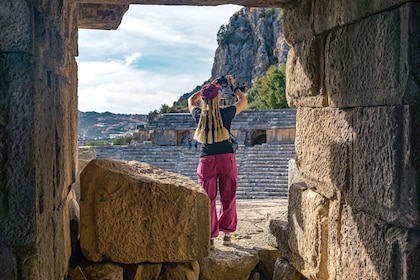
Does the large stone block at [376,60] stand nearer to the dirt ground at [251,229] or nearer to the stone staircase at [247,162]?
the dirt ground at [251,229]

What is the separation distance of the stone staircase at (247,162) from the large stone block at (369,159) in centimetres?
1019

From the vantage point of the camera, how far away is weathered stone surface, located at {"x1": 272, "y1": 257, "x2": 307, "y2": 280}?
3701 millimetres

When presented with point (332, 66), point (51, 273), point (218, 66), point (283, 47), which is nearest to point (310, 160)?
point (332, 66)

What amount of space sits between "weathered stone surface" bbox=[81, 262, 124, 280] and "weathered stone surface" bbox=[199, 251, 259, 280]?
2.73ft

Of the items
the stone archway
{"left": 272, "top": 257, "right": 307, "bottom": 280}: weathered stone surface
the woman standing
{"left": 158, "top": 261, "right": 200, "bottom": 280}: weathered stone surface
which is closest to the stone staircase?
the woman standing

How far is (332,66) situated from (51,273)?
199 centimetres

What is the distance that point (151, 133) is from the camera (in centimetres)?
2116

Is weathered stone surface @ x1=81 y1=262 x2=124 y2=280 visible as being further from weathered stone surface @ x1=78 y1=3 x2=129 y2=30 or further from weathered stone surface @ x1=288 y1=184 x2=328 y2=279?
weathered stone surface @ x1=78 y1=3 x2=129 y2=30

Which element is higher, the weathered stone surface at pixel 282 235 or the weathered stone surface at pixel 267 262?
the weathered stone surface at pixel 282 235

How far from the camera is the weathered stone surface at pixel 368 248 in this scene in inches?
82.0

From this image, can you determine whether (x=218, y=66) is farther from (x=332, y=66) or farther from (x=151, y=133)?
(x=332, y=66)

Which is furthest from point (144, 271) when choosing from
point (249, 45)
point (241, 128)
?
point (249, 45)

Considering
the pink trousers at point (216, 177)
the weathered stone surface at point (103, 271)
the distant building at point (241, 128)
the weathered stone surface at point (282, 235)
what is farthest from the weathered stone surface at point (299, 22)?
the distant building at point (241, 128)

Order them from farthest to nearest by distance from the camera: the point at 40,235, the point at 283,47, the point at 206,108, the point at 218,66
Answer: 1. the point at 218,66
2. the point at 283,47
3. the point at 206,108
4. the point at 40,235
